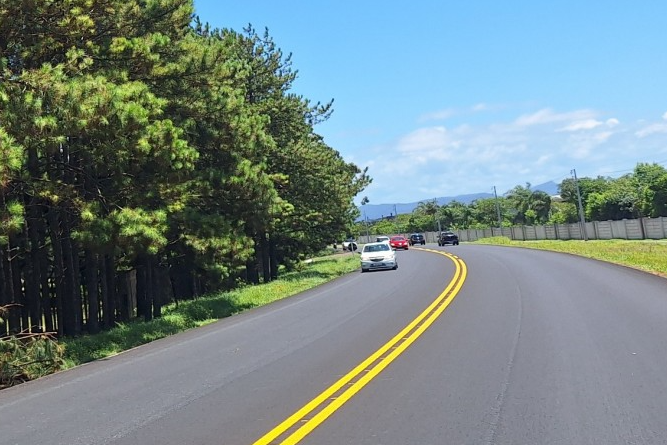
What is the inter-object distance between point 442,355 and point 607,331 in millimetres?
3271

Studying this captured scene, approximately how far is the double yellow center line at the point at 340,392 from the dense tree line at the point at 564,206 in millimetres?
45480

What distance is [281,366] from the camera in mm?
8914

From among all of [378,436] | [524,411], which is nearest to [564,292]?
[524,411]

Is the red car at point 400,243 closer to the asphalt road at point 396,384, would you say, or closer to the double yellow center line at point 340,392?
the asphalt road at point 396,384

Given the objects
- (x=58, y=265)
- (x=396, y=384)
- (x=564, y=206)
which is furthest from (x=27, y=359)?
(x=564, y=206)

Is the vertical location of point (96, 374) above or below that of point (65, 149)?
below

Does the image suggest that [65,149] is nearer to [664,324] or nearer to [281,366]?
[281,366]

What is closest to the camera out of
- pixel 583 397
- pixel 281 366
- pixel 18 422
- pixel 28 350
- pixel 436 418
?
pixel 436 418

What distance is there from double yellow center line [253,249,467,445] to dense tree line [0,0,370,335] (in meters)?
6.80

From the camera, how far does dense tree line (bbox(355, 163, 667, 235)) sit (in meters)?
67.2

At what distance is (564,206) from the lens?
10706cm

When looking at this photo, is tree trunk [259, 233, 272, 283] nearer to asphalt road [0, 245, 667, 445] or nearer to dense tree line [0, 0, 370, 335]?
dense tree line [0, 0, 370, 335]

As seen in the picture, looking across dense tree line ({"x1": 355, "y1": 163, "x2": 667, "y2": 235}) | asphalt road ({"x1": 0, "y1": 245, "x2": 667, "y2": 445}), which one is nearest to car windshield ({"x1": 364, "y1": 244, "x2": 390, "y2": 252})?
asphalt road ({"x1": 0, "y1": 245, "x2": 667, "y2": 445})

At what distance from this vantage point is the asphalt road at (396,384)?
5.63 metres
